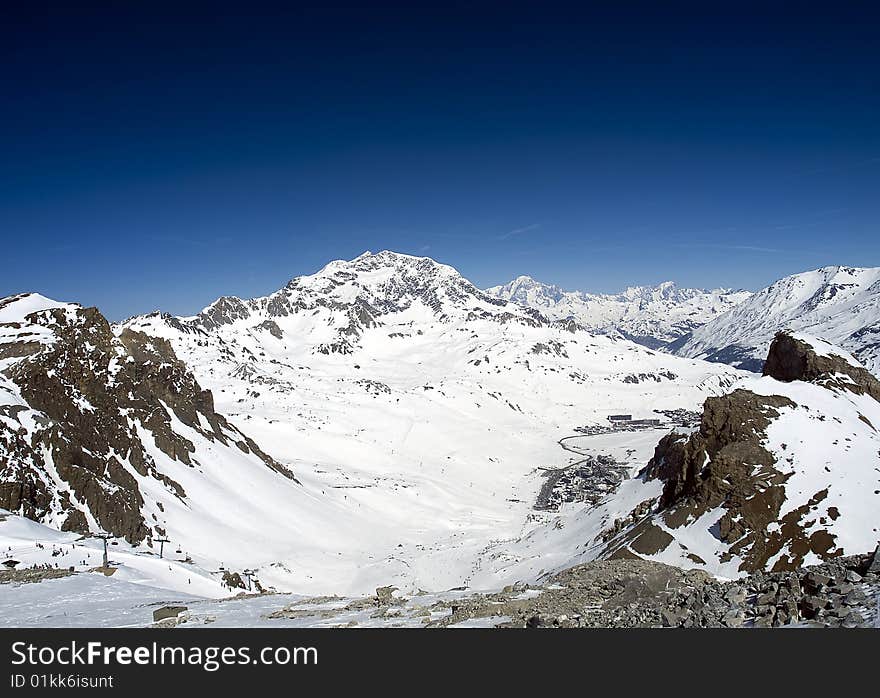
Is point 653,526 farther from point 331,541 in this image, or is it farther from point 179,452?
point 179,452

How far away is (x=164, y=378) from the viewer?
277 feet

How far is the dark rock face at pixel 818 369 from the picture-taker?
7162 centimetres

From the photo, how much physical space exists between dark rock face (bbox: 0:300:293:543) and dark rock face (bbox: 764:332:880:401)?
7929cm

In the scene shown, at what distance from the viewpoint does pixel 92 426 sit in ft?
192

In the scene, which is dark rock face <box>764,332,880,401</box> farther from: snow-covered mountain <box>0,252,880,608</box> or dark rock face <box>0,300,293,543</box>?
dark rock face <box>0,300,293,543</box>

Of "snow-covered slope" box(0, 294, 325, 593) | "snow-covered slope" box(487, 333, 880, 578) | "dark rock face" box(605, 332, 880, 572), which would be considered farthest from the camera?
"snow-covered slope" box(0, 294, 325, 593)

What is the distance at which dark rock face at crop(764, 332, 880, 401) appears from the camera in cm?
7162

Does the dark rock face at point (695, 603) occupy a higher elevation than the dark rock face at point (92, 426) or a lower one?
lower

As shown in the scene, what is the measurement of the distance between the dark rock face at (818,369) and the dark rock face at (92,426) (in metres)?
79.3

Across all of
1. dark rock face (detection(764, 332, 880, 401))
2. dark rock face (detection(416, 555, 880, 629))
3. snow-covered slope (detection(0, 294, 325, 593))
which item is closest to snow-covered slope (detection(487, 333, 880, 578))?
dark rock face (detection(764, 332, 880, 401))

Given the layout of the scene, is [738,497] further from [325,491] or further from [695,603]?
[325,491]

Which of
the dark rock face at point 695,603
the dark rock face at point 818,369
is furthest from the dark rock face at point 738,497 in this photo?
the dark rock face at point 695,603

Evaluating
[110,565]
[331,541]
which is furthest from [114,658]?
[331,541]

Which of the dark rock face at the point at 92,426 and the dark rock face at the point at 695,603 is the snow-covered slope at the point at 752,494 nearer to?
the dark rock face at the point at 695,603
